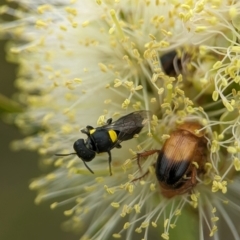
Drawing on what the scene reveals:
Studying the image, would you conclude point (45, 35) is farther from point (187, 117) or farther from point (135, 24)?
point (187, 117)

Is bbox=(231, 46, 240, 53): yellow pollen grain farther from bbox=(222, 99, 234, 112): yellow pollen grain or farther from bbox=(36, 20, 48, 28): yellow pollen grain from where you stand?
bbox=(36, 20, 48, 28): yellow pollen grain

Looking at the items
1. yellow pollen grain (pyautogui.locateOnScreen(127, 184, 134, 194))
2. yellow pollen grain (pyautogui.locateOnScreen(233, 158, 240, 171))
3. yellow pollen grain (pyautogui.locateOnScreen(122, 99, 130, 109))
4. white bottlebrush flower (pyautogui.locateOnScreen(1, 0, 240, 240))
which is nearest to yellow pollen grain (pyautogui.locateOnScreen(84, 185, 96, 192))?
white bottlebrush flower (pyautogui.locateOnScreen(1, 0, 240, 240))

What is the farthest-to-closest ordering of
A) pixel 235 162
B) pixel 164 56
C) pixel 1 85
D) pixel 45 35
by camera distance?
pixel 1 85 < pixel 45 35 < pixel 164 56 < pixel 235 162

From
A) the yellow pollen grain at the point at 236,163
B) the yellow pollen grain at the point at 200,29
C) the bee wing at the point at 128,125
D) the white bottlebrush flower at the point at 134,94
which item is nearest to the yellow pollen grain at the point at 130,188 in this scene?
the white bottlebrush flower at the point at 134,94

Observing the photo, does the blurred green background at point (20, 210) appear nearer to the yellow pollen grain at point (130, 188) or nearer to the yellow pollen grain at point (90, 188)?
the yellow pollen grain at point (90, 188)

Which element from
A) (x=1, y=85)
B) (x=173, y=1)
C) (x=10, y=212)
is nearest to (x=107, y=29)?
(x=173, y=1)

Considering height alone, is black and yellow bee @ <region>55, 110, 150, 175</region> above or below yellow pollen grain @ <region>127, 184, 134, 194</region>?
above
